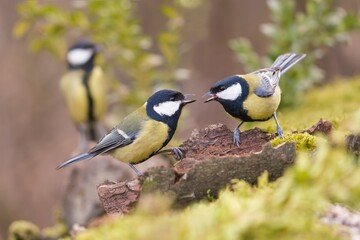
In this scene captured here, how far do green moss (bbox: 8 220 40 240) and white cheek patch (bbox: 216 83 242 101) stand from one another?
4.45 feet

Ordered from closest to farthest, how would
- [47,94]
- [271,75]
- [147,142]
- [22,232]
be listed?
[147,142] < [271,75] < [22,232] < [47,94]

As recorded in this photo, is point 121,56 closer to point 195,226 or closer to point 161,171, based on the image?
point 161,171

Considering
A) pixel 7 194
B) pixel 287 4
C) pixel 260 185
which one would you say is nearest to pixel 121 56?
pixel 287 4

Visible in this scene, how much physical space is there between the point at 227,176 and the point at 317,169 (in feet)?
2.09

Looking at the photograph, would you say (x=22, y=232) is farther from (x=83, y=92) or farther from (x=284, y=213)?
(x=284, y=213)

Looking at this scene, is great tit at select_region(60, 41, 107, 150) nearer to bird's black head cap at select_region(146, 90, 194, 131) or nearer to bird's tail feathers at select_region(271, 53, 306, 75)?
bird's tail feathers at select_region(271, 53, 306, 75)

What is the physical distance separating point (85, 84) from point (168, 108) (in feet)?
7.45

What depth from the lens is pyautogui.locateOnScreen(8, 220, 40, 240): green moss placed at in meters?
3.22

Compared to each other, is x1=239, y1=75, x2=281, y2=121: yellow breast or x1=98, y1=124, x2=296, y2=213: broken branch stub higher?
x1=239, y1=75, x2=281, y2=121: yellow breast

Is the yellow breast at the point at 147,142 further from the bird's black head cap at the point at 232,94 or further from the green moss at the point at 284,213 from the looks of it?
the green moss at the point at 284,213

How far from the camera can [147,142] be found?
2492 mm

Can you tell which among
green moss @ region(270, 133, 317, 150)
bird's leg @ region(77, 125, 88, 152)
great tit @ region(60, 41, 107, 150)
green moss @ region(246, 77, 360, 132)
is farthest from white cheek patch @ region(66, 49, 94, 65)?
green moss @ region(270, 133, 317, 150)

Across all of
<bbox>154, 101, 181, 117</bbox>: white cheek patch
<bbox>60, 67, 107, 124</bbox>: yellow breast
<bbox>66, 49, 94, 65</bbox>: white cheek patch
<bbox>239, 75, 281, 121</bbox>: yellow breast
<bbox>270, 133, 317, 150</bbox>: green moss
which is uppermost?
<bbox>66, 49, 94, 65</bbox>: white cheek patch

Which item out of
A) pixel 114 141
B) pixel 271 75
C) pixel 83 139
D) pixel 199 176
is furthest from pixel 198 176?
pixel 83 139
